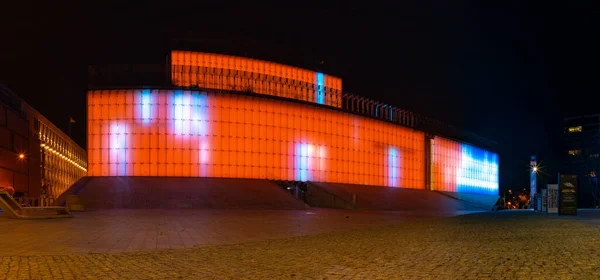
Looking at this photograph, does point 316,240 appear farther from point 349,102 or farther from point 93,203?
point 349,102

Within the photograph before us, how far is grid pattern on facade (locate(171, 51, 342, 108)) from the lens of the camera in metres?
62.4

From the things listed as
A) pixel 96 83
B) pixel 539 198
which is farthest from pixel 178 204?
pixel 539 198

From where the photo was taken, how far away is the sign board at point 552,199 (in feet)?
A: 127

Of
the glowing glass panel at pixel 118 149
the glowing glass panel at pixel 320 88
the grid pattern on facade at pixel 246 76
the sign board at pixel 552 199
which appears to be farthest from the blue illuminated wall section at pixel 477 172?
the glowing glass panel at pixel 118 149

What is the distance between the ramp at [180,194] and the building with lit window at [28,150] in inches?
889

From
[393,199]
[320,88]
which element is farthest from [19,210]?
[320,88]

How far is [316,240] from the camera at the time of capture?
53.4 feet

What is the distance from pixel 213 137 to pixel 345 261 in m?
49.4

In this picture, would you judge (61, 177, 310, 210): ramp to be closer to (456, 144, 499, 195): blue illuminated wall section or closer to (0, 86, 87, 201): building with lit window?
(0, 86, 87, 201): building with lit window

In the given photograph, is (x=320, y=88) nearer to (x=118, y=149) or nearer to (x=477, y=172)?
(x=118, y=149)

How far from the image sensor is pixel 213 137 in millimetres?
59656

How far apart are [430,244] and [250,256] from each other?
473 centimetres

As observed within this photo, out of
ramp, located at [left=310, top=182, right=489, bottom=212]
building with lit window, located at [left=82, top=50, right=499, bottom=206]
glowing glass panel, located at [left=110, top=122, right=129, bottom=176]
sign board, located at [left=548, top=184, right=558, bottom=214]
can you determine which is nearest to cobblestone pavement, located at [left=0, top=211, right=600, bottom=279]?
sign board, located at [left=548, top=184, right=558, bottom=214]

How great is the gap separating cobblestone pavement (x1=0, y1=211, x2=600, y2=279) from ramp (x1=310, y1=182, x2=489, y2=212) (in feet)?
132
